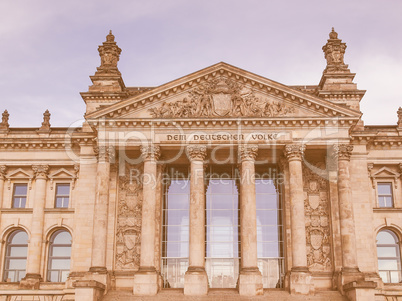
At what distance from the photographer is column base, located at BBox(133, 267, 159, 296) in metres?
34.6

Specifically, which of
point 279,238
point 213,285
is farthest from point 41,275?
point 279,238

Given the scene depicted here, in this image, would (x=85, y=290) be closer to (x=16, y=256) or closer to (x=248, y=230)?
(x=248, y=230)

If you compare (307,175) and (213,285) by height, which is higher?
(307,175)

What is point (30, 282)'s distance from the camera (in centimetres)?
3928

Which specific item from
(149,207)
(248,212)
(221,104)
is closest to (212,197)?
(248,212)

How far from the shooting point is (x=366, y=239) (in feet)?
125

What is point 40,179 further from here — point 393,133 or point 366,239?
point 393,133

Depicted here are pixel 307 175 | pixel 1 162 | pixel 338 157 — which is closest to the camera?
pixel 338 157

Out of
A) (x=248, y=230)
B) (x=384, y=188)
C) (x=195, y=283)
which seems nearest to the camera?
(x=195, y=283)

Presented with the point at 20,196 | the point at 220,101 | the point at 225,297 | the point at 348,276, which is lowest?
the point at 225,297

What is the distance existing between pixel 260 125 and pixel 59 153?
15243 millimetres

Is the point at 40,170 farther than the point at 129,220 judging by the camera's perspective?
Yes

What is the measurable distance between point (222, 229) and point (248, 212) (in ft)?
13.9

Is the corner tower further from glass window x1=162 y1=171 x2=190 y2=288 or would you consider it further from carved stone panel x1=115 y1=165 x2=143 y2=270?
carved stone panel x1=115 y1=165 x2=143 y2=270
